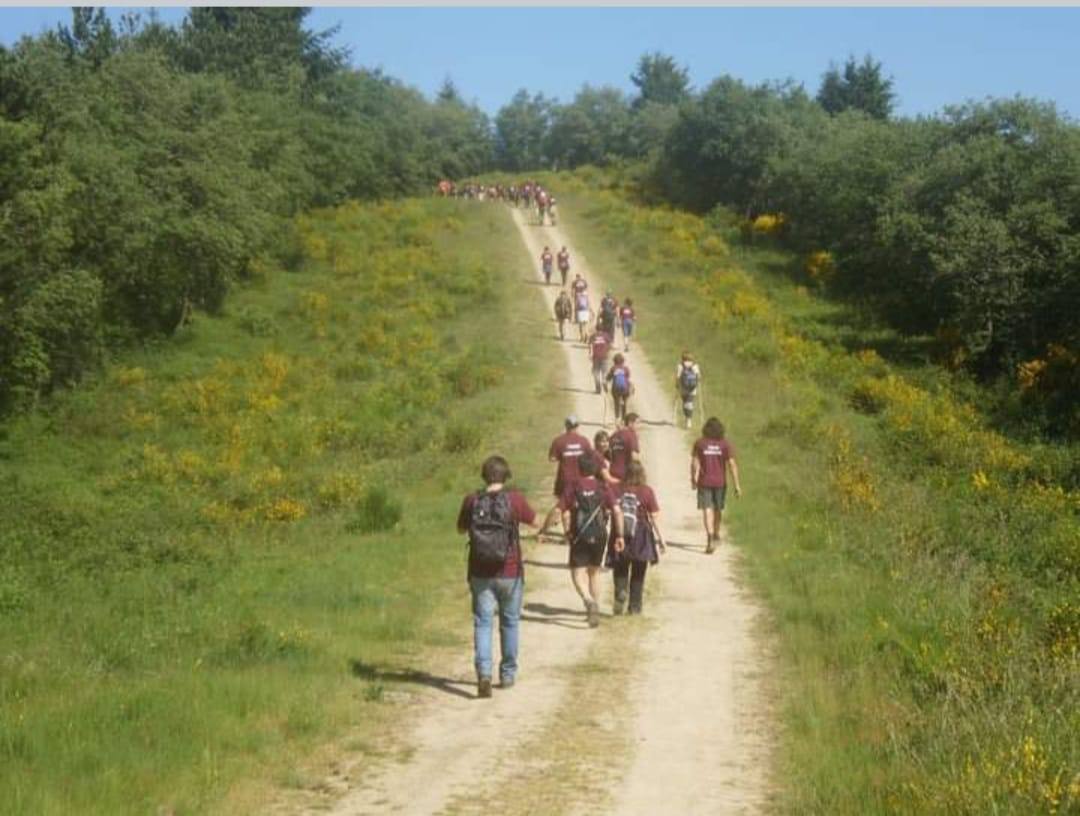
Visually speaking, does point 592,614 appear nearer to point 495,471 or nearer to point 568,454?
point 495,471

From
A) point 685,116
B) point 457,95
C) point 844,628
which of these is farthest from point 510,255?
point 457,95

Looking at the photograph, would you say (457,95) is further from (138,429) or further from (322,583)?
(322,583)

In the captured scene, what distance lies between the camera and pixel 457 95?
131 m

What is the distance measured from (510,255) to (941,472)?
33.1 meters

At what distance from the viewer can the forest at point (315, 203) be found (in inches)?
1308

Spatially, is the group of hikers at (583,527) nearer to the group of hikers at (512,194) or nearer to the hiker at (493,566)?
the hiker at (493,566)

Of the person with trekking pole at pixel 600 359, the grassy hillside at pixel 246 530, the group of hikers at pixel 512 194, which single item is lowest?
the grassy hillside at pixel 246 530

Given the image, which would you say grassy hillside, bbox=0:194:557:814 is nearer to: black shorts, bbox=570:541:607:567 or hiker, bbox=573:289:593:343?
black shorts, bbox=570:541:607:567

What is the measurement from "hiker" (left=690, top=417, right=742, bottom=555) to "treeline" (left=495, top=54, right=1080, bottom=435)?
1776 cm

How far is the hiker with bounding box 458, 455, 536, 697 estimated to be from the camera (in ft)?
34.6

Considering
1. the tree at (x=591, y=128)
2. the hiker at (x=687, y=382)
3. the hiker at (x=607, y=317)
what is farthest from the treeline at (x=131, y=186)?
the tree at (x=591, y=128)

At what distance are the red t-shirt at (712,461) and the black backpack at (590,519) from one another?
3.96 m

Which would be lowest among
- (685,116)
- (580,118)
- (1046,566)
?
(1046,566)

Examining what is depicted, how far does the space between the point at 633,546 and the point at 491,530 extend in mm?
3078
